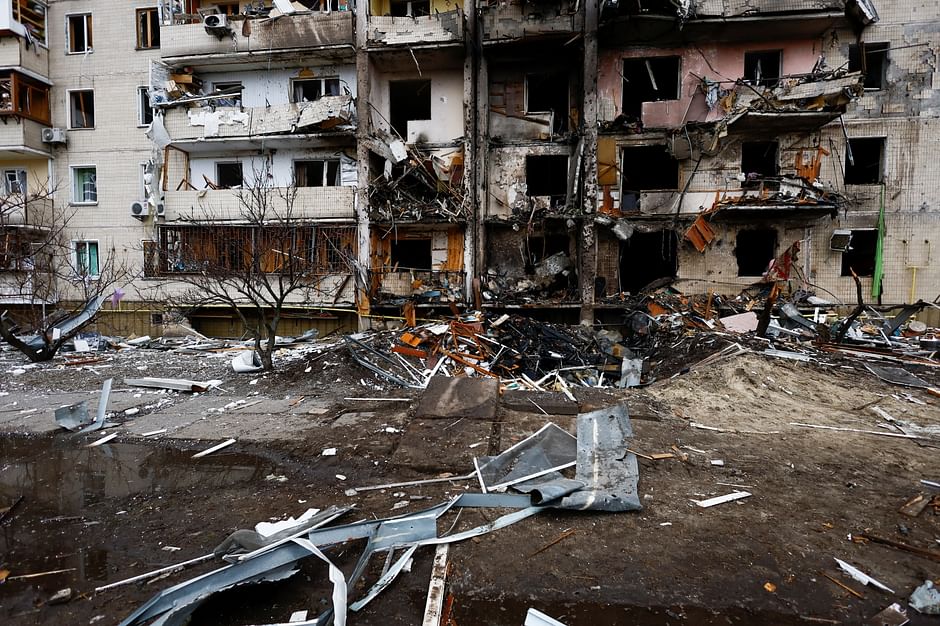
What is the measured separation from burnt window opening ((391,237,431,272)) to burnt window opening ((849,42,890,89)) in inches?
611

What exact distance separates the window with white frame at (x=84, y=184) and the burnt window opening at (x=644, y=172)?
2121cm

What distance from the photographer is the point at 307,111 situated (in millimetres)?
15844

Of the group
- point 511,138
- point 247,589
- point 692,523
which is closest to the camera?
point 247,589

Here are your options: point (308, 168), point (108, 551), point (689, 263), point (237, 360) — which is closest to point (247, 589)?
point (108, 551)

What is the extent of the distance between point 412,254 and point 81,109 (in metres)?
15.5

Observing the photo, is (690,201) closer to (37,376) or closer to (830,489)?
(830,489)

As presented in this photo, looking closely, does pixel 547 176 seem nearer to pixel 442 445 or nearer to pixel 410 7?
pixel 410 7

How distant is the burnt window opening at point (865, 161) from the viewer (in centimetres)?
1518

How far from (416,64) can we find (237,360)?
1199 cm

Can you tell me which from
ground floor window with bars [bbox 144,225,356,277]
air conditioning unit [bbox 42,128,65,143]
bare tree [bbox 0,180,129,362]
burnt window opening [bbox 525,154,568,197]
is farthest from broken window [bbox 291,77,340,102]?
air conditioning unit [bbox 42,128,65,143]

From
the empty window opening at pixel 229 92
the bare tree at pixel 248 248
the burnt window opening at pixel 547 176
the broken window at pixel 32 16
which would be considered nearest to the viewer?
the bare tree at pixel 248 248

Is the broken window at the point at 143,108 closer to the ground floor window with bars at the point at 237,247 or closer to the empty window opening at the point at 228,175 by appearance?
the empty window opening at the point at 228,175

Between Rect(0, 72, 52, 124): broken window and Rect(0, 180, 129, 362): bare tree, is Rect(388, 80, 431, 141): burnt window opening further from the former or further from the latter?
Rect(0, 72, 52, 124): broken window

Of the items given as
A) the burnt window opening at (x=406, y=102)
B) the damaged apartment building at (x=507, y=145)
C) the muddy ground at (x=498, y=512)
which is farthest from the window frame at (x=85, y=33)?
the muddy ground at (x=498, y=512)
